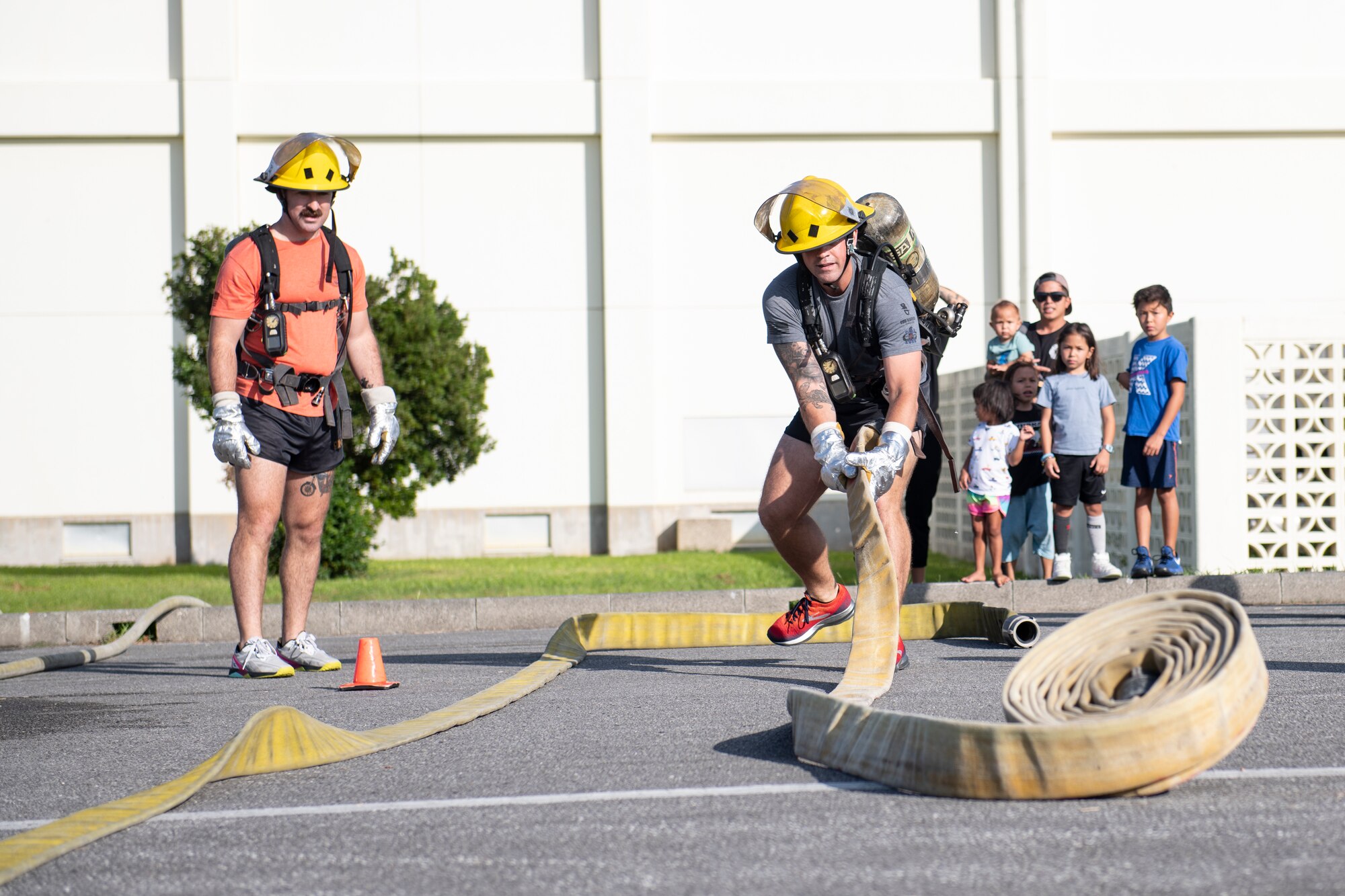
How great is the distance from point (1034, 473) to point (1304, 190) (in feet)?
33.5

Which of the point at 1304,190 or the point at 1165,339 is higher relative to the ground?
the point at 1304,190

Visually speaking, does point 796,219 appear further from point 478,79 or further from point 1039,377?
point 478,79

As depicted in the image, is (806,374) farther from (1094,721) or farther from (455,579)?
(455,579)

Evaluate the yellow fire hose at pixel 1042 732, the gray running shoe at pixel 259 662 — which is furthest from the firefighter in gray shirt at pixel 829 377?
the gray running shoe at pixel 259 662

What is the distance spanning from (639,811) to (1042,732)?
2.92 feet

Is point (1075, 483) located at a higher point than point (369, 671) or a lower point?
higher

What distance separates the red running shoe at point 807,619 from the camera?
6.20 metres

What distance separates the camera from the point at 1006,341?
33.9ft

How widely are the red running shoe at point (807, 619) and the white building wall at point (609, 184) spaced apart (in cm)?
1139

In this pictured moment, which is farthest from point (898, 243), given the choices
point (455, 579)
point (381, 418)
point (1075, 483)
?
point (455, 579)

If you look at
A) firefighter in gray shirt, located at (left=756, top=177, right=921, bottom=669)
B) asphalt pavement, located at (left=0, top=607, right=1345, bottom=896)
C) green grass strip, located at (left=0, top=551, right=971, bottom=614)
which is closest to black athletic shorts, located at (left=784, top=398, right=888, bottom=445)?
firefighter in gray shirt, located at (left=756, top=177, right=921, bottom=669)

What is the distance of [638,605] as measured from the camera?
9.48 metres

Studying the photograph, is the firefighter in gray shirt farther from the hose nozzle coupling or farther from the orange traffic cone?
the orange traffic cone

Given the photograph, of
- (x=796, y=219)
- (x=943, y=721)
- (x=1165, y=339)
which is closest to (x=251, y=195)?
(x=1165, y=339)
